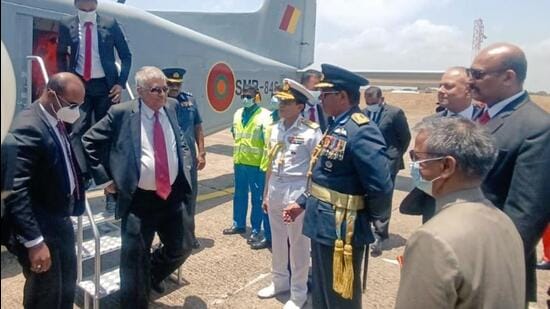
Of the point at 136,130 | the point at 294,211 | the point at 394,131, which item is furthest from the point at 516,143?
the point at 394,131

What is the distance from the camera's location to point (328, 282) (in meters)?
2.75

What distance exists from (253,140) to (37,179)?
2918mm

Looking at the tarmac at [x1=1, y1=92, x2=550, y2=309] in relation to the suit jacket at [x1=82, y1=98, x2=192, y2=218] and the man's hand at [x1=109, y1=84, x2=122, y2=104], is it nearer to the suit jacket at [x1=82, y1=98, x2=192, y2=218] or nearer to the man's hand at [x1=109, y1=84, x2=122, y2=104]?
the suit jacket at [x1=82, y1=98, x2=192, y2=218]

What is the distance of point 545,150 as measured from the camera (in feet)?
6.50

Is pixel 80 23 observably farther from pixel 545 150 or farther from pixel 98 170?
pixel 545 150

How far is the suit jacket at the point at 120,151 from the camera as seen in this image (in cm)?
291

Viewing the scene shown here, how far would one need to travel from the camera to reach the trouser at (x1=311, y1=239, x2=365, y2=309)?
2719 mm

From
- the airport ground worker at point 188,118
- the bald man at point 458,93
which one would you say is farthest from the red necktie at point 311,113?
the bald man at point 458,93

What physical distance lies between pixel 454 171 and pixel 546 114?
3.28ft

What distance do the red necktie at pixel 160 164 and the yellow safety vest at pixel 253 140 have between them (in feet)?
6.65

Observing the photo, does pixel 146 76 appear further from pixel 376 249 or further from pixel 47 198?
pixel 376 249

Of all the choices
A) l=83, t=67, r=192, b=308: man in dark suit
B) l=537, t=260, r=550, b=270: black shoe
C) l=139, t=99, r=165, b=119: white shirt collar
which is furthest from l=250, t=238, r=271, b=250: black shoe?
l=537, t=260, r=550, b=270: black shoe

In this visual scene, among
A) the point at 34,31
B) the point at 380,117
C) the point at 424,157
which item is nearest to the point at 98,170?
the point at 424,157

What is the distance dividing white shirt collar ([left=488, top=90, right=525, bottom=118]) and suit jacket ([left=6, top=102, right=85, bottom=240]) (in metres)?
2.42
